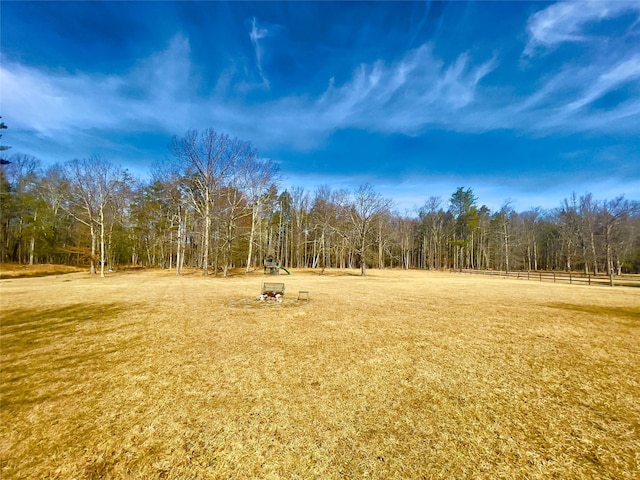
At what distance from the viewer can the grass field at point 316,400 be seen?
2.87 m

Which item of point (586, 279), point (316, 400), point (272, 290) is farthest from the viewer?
point (586, 279)

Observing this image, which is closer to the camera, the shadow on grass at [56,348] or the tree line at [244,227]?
the shadow on grass at [56,348]

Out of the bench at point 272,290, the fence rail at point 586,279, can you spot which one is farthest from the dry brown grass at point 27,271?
the fence rail at point 586,279

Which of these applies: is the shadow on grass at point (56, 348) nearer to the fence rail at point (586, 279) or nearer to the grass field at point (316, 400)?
the grass field at point (316, 400)

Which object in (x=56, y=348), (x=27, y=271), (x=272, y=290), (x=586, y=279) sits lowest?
(x=586, y=279)

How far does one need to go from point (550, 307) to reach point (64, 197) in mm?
51947

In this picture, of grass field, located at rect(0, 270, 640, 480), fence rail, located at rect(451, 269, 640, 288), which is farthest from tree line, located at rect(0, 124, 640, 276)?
grass field, located at rect(0, 270, 640, 480)

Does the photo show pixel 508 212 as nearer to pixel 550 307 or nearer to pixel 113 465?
pixel 550 307

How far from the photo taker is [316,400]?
4.04 meters

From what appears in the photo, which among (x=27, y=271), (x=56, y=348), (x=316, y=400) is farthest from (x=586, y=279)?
(x=27, y=271)

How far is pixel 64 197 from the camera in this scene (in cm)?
3544

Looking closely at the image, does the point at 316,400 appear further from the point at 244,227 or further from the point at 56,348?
the point at 244,227

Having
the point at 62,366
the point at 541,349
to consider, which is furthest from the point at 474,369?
the point at 62,366

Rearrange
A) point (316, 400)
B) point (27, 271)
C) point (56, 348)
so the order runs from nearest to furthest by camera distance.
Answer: point (316, 400) < point (56, 348) < point (27, 271)
